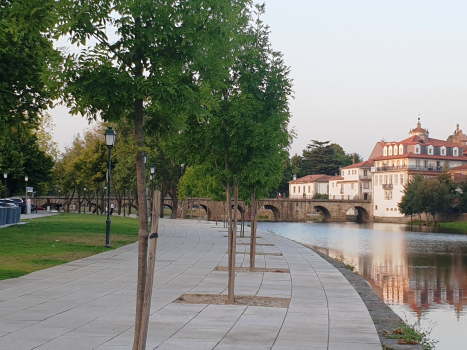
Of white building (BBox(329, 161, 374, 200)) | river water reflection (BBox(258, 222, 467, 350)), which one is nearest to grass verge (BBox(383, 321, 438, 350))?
river water reflection (BBox(258, 222, 467, 350))

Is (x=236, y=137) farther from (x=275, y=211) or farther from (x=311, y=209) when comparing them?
(x=311, y=209)

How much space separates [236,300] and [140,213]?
506cm

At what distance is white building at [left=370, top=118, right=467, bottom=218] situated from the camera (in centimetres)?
9912

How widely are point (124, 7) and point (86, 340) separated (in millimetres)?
4116

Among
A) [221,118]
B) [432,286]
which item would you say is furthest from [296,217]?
[221,118]

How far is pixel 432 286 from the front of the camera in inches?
730

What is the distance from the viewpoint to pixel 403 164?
101 m

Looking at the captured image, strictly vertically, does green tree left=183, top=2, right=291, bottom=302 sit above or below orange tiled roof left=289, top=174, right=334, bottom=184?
below

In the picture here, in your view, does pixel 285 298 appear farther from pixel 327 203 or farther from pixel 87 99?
pixel 327 203

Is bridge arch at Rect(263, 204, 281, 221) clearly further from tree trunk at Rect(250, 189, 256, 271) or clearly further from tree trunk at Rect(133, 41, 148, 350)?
tree trunk at Rect(133, 41, 148, 350)

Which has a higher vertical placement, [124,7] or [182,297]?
[124,7]

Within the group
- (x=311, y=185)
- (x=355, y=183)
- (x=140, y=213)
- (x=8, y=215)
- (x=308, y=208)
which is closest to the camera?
(x=140, y=213)

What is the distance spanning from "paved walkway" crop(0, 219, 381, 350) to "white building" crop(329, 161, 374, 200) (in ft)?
320

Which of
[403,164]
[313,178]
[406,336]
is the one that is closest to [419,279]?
[406,336]
